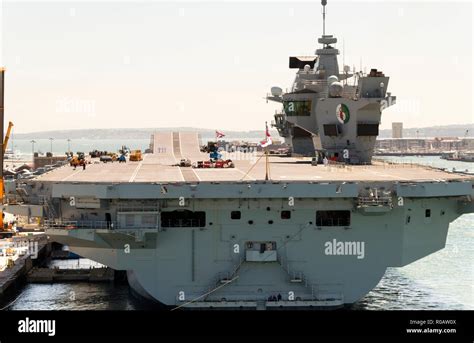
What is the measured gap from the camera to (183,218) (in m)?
25.2

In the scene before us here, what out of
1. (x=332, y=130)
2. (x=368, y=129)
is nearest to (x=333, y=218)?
(x=368, y=129)

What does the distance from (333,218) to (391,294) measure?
8.92 m

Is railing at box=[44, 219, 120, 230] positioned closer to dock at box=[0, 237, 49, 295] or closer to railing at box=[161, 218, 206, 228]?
railing at box=[161, 218, 206, 228]

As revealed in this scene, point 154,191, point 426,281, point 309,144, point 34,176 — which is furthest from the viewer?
point 309,144

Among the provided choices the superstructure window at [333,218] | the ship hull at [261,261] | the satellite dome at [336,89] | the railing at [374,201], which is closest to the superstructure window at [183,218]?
the ship hull at [261,261]

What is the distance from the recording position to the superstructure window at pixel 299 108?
128 ft

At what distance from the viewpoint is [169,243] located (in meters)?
25.2

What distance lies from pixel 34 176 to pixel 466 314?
53.0ft

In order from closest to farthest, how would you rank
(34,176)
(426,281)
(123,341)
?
1. (123,341)
2. (34,176)
3. (426,281)

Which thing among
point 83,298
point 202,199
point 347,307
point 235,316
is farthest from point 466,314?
point 83,298

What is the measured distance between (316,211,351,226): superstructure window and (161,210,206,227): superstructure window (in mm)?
3522

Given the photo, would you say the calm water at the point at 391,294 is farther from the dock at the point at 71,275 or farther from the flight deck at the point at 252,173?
the flight deck at the point at 252,173

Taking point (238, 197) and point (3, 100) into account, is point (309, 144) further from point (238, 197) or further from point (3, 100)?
point (238, 197)

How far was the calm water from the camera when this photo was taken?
30.8 meters
